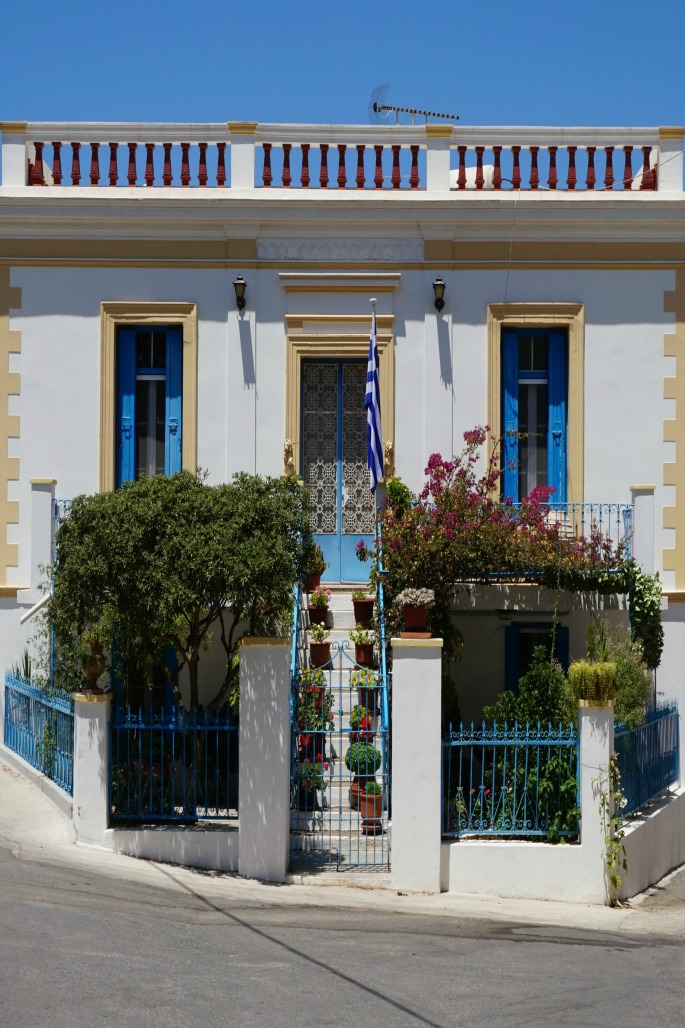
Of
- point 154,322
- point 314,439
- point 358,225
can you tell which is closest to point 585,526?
point 314,439

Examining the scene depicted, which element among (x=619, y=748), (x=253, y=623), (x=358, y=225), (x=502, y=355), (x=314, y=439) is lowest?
(x=619, y=748)

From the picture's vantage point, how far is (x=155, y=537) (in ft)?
36.6

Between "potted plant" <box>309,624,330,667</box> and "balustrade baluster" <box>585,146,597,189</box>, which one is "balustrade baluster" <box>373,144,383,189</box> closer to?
"balustrade baluster" <box>585,146,597,189</box>

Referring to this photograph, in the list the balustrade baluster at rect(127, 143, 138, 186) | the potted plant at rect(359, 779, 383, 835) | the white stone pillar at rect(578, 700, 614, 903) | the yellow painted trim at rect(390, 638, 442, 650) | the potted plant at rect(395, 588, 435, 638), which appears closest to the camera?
the yellow painted trim at rect(390, 638, 442, 650)

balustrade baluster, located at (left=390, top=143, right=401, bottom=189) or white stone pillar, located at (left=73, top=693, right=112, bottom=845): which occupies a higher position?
balustrade baluster, located at (left=390, top=143, right=401, bottom=189)

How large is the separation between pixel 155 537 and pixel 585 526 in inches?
216

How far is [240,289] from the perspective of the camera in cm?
1493

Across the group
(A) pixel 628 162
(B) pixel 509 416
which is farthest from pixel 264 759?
(A) pixel 628 162

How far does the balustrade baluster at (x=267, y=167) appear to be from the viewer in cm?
1523

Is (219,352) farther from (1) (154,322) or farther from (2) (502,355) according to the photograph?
(2) (502,355)

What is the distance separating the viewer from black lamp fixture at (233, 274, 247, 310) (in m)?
14.9

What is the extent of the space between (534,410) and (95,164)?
5620mm

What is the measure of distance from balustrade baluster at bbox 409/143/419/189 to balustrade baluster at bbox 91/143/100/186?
3.49 metres

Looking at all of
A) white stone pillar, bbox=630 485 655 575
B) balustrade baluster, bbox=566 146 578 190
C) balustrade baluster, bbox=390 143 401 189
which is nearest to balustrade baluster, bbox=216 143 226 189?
balustrade baluster, bbox=390 143 401 189
